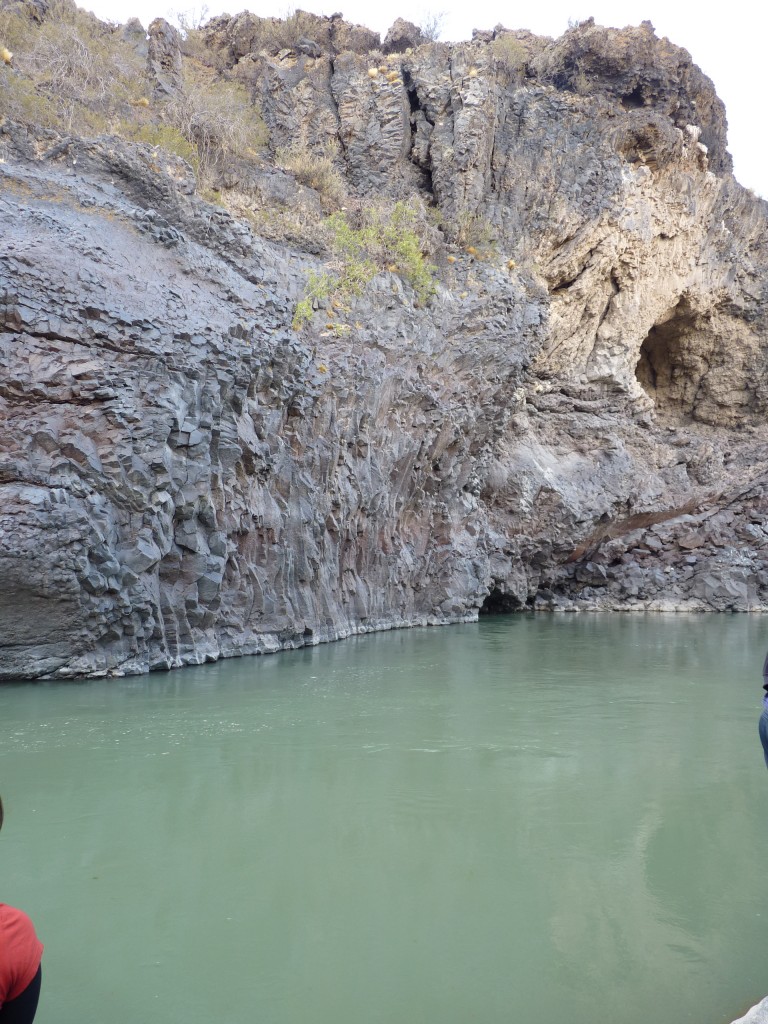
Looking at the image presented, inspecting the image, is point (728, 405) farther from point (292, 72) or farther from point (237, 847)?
point (237, 847)

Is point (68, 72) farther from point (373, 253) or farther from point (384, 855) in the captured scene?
point (384, 855)

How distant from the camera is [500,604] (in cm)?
2367

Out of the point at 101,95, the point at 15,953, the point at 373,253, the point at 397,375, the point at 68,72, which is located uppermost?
the point at 68,72

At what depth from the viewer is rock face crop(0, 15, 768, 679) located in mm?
11195

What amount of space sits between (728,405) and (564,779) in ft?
79.9

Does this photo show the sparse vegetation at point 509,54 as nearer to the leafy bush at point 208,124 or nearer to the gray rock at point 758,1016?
the leafy bush at point 208,124

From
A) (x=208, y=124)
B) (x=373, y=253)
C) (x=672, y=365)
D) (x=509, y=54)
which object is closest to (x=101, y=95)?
(x=208, y=124)

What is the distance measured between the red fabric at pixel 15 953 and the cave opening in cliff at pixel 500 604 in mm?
21371

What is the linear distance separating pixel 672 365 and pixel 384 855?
26.2 m

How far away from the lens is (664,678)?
12125 mm

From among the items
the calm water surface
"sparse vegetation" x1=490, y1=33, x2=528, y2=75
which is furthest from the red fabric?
"sparse vegetation" x1=490, y1=33, x2=528, y2=75

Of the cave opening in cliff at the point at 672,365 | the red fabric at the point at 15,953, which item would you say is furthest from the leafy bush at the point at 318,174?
the red fabric at the point at 15,953

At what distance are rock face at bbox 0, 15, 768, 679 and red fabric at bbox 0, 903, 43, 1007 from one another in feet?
28.2

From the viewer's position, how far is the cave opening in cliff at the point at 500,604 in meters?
23.3
